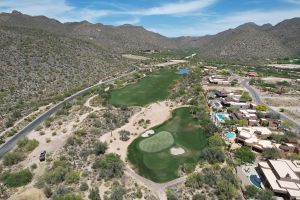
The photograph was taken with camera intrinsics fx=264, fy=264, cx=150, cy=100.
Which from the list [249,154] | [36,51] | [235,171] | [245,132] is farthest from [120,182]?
[36,51]

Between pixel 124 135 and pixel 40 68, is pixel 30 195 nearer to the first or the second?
pixel 124 135

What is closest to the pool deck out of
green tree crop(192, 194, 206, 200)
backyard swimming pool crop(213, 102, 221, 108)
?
green tree crop(192, 194, 206, 200)

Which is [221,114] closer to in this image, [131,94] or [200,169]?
[200,169]

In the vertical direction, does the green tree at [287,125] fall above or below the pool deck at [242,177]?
above

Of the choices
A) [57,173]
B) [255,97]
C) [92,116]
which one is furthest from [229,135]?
[255,97]

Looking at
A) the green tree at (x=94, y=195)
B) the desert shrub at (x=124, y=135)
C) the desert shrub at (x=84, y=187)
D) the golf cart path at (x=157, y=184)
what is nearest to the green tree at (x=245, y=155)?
the golf cart path at (x=157, y=184)

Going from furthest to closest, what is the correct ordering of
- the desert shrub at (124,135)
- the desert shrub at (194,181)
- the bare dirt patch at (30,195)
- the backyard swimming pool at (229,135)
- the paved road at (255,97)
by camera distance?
the paved road at (255,97)
the desert shrub at (124,135)
the backyard swimming pool at (229,135)
the desert shrub at (194,181)
the bare dirt patch at (30,195)

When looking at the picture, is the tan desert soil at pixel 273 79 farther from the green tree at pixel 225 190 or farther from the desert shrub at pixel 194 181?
the green tree at pixel 225 190

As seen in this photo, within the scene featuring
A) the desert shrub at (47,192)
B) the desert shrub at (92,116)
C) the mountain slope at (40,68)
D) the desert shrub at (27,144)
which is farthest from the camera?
the mountain slope at (40,68)
